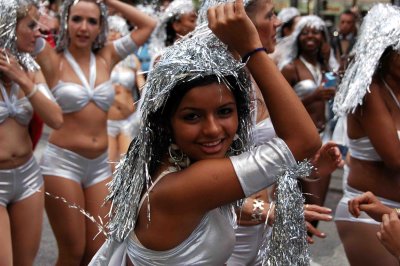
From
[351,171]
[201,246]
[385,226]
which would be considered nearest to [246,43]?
[201,246]

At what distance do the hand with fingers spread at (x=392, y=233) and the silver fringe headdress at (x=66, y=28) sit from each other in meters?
2.94

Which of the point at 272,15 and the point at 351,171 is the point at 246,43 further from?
the point at 351,171

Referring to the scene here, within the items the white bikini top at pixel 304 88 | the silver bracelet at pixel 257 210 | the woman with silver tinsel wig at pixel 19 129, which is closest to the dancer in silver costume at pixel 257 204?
the silver bracelet at pixel 257 210

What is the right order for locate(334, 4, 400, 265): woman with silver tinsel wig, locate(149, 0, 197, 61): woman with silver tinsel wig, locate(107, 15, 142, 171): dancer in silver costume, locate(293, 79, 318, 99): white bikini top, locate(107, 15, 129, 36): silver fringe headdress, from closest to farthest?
locate(334, 4, 400, 265): woman with silver tinsel wig < locate(293, 79, 318, 99): white bikini top < locate(149, 0, 197, 61): woman with silver tinsel wig < locate(107, 15, 142, 171): dancer in silver costume < locate(107, 15, 129, 36): silver fringe headdress

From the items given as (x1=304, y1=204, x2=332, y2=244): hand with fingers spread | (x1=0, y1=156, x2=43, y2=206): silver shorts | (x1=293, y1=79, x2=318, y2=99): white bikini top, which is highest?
(x1=304, y1=204, x2=332, y2=244): hand with fingers spread

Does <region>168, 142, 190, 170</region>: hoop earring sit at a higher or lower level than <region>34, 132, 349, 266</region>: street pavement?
higher

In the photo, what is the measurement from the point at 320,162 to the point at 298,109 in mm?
903

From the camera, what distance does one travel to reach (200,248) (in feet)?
6.82

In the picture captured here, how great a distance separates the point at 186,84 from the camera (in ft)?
6.77

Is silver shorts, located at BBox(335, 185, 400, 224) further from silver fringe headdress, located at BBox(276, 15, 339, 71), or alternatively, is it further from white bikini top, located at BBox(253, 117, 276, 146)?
silver fringe headdress, located at BBox(276, 15, 339, 71)

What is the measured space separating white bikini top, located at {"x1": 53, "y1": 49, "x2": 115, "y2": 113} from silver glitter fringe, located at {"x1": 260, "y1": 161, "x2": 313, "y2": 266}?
8.72 ft

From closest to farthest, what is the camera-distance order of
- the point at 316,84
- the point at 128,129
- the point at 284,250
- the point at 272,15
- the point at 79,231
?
the point at 284,250, the point at 272,15, the point at 79,231, the point at 316,84, the point at 128,129

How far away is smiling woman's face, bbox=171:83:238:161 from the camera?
2.06 m

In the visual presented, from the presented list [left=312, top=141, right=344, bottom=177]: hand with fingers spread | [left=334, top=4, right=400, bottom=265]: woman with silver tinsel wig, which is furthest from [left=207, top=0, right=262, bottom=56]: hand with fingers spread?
[left=334, top=4, right=400, bottom=265]: woman with silver tinsel wig
